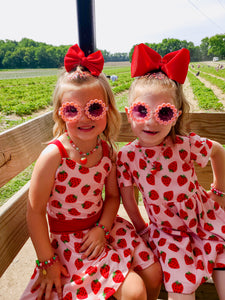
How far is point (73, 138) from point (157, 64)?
0.59 m

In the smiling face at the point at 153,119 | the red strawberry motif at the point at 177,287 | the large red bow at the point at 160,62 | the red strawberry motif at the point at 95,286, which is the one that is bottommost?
the red strawberry motif at the point at 177,287

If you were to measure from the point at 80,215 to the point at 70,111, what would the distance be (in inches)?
20.8

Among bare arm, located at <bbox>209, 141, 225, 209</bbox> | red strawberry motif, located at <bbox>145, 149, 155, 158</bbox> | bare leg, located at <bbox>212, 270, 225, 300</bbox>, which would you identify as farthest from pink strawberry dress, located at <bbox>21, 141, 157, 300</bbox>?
bare arm, located at <bbox>209, 141, 225, 209</bbox>

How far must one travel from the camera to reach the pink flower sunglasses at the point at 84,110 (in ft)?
3.97

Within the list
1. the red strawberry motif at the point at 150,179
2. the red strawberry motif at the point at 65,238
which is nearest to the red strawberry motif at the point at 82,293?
the red strawberry motif at the point at 65,238

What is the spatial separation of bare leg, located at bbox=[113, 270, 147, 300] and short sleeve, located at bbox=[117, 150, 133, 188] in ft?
1.56

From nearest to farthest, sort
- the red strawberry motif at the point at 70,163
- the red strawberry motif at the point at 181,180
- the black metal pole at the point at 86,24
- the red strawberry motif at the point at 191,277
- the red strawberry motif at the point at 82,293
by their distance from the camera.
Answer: the red strawberry motif at the point at 82,293 < the red strawberry motif at the point at 191,277 < the red strawberry motif at the point at 70,163 < the red strawberry motif at the point at 181,180 < the black metal pole at the point at 86,24

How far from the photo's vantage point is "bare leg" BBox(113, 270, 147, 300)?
108cm

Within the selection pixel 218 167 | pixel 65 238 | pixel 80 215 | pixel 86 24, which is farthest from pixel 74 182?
pixel 86 24

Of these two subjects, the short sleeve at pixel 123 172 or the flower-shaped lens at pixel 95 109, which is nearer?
the flower-shaped lens at pixel 95 109

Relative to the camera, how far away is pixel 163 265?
125cm

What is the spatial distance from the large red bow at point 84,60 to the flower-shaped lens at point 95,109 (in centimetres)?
17

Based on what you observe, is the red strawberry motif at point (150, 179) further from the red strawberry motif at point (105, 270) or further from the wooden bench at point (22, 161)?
the wooden bench at point (22, 161)

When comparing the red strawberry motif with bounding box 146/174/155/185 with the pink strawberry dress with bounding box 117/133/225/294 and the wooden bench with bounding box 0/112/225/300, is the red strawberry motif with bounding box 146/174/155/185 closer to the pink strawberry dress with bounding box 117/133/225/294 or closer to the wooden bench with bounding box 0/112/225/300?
the pink strawberry dress with bounding box 117/133/225/294
